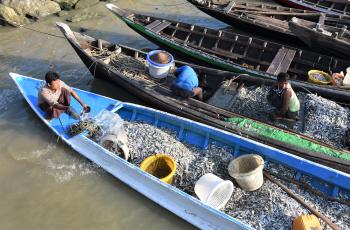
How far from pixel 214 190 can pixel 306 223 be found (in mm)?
1498

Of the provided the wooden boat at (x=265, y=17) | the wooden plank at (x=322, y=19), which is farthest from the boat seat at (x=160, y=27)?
the wooden plank at (x=322, y=19)

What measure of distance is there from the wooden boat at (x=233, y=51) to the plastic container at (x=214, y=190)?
3386mm

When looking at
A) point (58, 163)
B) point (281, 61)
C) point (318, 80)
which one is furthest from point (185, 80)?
point (58, 163)

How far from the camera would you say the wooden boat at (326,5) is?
1255cm

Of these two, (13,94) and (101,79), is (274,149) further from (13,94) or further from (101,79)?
(13,94)

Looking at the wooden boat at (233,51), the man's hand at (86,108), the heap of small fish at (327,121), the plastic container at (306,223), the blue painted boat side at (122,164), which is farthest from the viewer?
the wooden boat at (233,51)

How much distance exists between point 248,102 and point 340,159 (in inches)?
94.8

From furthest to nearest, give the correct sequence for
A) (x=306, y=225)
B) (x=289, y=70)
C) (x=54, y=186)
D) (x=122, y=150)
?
(x=289, y=70), (x=54, y=186), (x=122, y=150), (x=306, y=225)

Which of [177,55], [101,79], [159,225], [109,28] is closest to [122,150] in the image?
[159,225]

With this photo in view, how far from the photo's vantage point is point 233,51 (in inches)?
431

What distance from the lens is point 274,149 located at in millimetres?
7020

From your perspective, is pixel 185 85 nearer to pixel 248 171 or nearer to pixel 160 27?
pixel 248 171

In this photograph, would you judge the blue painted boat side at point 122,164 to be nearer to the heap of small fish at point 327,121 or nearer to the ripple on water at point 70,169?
the ripple on water at point 70,169

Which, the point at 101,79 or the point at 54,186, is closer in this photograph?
the point at 54,186
